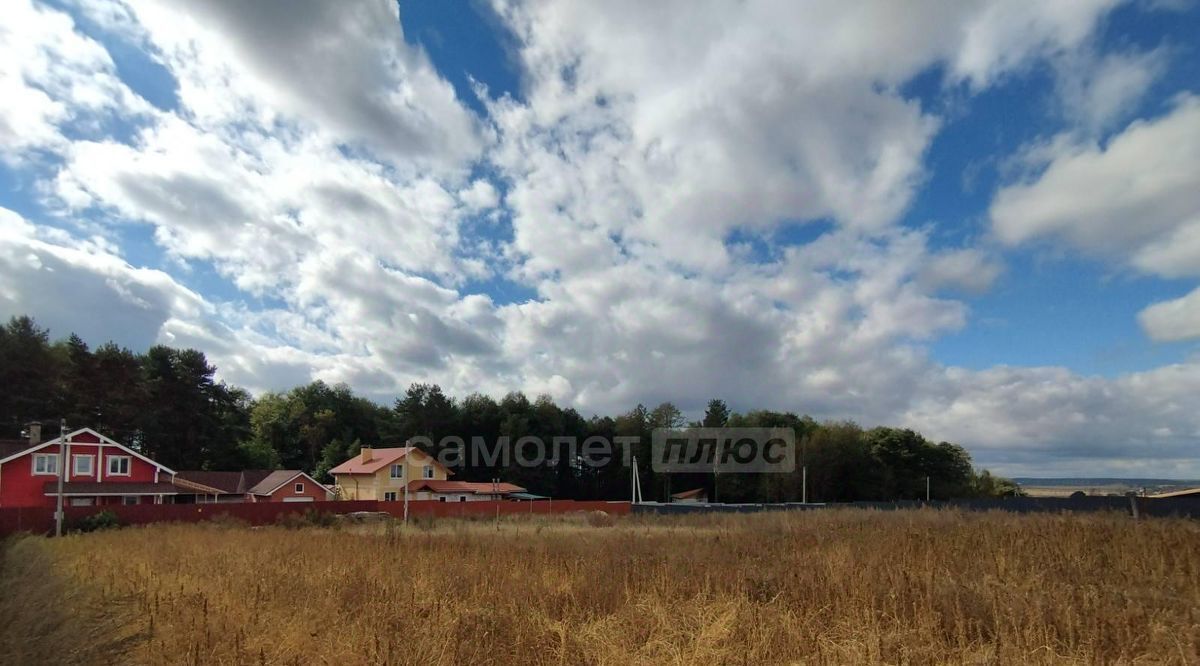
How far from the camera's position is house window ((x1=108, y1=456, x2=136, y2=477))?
45.2 meters

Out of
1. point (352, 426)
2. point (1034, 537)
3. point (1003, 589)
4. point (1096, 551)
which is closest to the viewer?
point (1003, 589)

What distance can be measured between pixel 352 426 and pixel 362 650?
263 feet

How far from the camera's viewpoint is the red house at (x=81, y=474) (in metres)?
41.0

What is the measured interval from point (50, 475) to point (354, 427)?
129 ft

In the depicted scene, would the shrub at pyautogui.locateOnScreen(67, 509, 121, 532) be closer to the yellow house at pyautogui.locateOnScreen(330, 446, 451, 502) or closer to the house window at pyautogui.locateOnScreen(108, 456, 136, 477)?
the house window at pyautogui.locateOnScreen(108, 456, 136, 477)

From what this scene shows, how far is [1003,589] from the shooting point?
22.5 feet

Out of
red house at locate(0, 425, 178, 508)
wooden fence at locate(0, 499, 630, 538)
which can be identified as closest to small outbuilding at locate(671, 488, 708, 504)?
wooden fence at locate(0, 499, 630, 538)

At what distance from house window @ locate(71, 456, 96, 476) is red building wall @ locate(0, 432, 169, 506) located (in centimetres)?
16

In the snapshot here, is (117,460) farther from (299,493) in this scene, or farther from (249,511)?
(249,511)

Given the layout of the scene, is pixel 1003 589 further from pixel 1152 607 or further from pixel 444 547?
pixel 444 547

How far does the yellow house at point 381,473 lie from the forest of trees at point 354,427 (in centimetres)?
751

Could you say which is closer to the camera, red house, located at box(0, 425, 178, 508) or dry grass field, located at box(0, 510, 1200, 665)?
dry grass field, located at box(0, 510, 1200, 665)

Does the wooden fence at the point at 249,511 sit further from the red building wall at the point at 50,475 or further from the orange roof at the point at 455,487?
the orange roof at the point at 455,487

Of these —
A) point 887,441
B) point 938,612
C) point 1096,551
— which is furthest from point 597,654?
point 887,441
